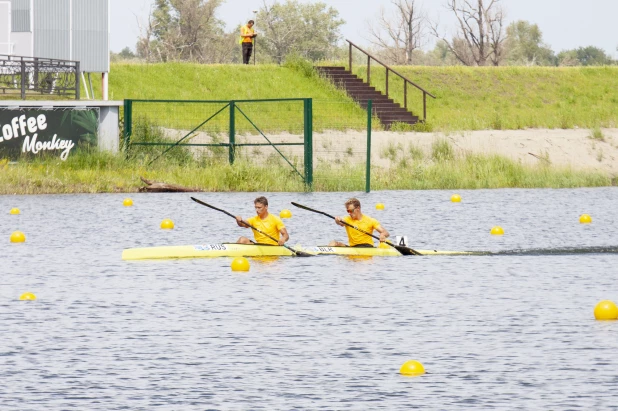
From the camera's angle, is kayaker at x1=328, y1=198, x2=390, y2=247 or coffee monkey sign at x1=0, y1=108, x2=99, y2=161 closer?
kayaker at x1=328, y1=198, x2=390, y2=247

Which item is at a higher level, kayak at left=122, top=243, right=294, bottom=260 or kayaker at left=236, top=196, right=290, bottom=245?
kayaker at left=236, top=196, right=290, bottom=245

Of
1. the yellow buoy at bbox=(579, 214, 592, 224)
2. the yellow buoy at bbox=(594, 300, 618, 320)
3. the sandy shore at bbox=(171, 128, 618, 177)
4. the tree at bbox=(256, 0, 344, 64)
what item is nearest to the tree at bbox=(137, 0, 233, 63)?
the tree at bbox=(256, 0, 344, 64)

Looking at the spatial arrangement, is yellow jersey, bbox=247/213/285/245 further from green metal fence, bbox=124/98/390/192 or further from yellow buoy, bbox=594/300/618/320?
green metal fence, bbox=124/98/390/192

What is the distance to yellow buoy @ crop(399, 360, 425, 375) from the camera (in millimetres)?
12047

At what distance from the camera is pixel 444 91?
58406 millimetres

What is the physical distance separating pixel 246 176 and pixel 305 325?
759 inches

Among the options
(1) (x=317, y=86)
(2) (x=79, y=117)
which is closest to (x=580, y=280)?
(2) (x=79, y=117)

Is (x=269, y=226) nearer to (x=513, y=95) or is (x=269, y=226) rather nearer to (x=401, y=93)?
(x=401, y=93)

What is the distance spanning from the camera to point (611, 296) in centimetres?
1683

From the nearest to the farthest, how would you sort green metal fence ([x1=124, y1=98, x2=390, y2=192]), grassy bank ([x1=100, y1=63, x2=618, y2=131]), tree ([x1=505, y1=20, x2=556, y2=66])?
green metal fence ([x1=124, y1=98, x2=390, y2=192]), grassy bank ([x1=100, y1=63, x2=618, y2=131]), tree ([x1=505, y1=20, x2=556, y2=66])

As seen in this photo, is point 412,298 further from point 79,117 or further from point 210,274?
point 79,117

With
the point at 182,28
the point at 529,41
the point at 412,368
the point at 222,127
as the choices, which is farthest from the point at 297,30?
the point at 412,368

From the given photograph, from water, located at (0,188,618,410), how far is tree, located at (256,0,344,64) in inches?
2383

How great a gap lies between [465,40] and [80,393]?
250 ft
